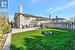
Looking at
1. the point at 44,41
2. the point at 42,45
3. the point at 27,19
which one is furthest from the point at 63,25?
the point at 27,19

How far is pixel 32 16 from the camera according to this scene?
4688 millimetres

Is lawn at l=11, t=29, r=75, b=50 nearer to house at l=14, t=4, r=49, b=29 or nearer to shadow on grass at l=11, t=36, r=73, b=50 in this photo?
shadow on grass at l=11, t=36, r=73, b=50

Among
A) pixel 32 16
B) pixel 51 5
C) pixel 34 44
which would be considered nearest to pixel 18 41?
pixel 34 44

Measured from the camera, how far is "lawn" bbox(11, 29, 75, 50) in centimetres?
463

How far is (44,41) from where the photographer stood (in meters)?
4.82

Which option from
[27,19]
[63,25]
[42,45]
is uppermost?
[27,19]

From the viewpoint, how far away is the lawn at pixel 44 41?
463cm

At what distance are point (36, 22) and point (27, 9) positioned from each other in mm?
394

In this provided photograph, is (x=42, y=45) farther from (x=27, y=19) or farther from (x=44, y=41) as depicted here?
(x=27, y=19)

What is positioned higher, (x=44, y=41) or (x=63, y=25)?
(x=63, y=25)

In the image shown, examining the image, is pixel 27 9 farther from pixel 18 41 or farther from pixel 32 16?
pixel 18 41

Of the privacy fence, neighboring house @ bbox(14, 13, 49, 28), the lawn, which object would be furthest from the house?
the lawn

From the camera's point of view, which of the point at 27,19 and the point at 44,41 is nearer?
the point at 27,19

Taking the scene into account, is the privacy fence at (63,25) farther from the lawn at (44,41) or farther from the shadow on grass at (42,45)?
the shadow on grass at (42,45)
